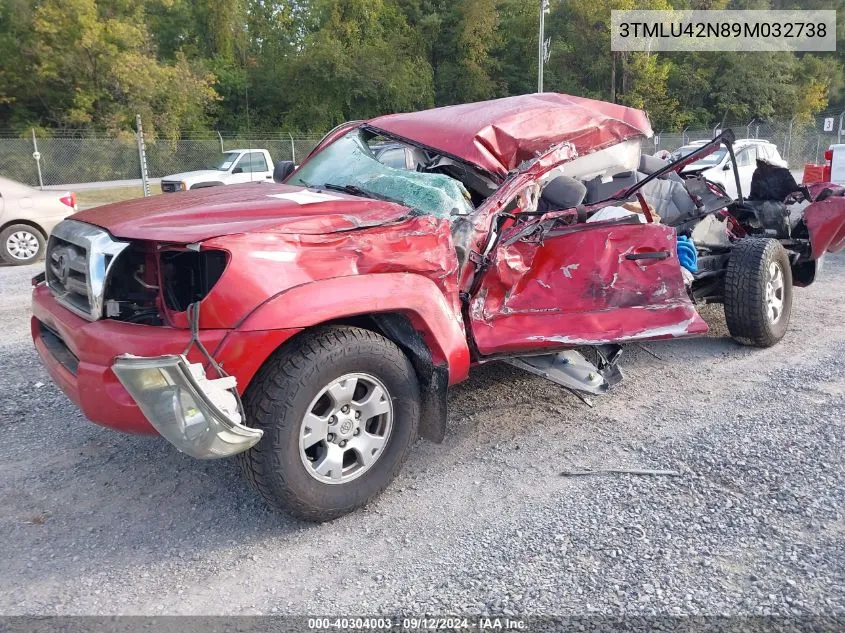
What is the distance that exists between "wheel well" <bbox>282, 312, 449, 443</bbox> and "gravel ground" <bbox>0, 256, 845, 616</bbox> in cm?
37

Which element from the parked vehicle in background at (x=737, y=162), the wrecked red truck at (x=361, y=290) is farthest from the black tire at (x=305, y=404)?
the parked vehicle in background at (x=737, y=162)

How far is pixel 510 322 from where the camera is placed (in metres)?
3.68

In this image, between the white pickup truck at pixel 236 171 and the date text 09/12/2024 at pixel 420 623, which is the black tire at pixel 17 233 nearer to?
the white pickup truck at pixel 236 171

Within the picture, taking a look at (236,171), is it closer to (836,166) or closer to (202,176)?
(202,176)

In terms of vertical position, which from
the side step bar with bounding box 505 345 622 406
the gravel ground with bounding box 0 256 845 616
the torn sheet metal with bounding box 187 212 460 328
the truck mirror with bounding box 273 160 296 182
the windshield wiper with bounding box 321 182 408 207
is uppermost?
the truck mirror with bounding box 273 160 296 182

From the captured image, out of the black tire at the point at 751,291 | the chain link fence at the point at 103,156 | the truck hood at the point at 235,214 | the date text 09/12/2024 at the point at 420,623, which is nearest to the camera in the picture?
the date text 09/12/2024 at the point at 420,623

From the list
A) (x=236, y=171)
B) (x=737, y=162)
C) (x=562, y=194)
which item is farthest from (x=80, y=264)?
(x=236, y=171)

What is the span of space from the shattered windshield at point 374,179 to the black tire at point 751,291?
8.16 feet

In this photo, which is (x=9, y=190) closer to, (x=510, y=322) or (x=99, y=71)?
(x=510, y=322)

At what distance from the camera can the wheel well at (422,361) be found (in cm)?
313

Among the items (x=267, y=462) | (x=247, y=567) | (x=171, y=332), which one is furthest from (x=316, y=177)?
(x=247, y=567)

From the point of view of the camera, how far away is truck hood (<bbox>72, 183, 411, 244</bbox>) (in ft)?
8.91

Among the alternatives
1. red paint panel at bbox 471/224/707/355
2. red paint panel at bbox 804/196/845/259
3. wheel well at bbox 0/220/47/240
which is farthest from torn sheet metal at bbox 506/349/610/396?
wheel well at bbox 0/220/47/240

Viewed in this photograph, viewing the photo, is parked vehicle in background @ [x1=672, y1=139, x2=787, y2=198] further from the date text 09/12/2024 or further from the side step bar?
the date text 09/12/2024
